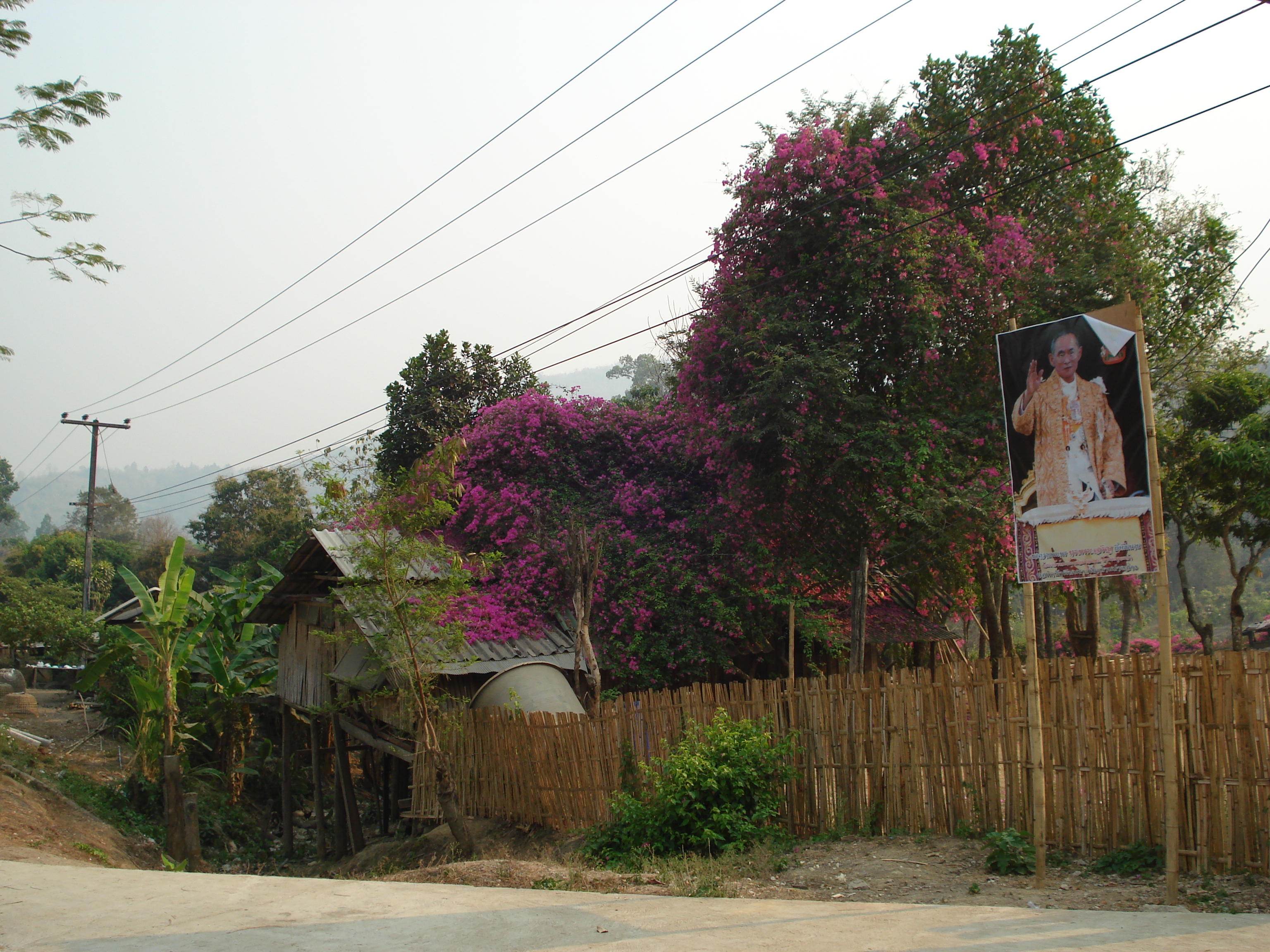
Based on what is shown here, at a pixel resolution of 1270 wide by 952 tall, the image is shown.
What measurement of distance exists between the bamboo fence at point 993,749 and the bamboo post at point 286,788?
9094 millimetres

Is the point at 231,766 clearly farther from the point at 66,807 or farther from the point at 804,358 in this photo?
the point at 804,358

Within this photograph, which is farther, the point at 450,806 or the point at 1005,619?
the point at 1005,619

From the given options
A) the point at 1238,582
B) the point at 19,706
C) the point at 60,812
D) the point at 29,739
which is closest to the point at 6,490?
the point at 19,706

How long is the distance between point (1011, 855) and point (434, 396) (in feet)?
57.3

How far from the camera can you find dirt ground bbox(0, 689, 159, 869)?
1090cm

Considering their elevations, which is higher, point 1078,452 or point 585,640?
point 1078,452

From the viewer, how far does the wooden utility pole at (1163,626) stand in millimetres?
5234

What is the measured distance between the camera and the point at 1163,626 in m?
5.25

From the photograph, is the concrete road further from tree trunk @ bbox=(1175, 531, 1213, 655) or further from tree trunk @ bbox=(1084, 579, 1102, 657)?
tree trunk @ bbox=(1175, 531, 1213, 655)

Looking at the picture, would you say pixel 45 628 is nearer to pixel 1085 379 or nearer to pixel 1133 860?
pixel 1133 860

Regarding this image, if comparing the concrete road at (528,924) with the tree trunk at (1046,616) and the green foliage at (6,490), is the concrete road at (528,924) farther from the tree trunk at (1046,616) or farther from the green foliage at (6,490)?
the green foliage at (6,490)

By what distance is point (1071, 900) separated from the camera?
5.46 m

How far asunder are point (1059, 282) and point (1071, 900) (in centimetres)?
922

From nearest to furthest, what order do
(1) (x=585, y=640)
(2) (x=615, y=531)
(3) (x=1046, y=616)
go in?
1. (1) (x=585, y=640)
2. (2) (x=615, y=531)
3. (3) (x=1046, y=616)
